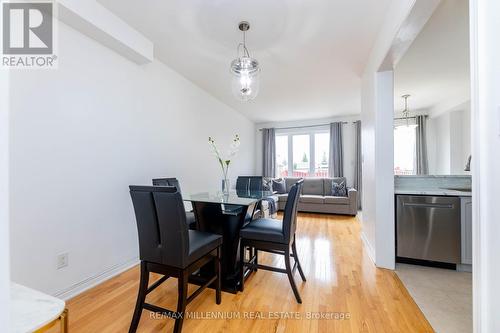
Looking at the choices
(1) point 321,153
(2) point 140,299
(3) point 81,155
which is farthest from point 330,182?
(3) point 81,155

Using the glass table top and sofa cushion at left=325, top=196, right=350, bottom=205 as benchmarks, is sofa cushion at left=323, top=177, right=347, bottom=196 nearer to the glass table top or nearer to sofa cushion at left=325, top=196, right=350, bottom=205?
sofa cushion at left=325, top=196, right=350, bottom=205

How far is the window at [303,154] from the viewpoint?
20.5 feet

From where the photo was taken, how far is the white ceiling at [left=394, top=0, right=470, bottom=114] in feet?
7.05

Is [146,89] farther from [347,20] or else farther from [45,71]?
[347,20]

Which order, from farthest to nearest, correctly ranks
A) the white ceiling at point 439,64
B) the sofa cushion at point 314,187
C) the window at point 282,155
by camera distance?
1. the window at point 282,155
2. the sofa cushion at point 314,187
3. the white ceiling at point 439,64

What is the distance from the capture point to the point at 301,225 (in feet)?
13.6

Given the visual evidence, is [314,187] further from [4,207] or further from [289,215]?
[4,207]

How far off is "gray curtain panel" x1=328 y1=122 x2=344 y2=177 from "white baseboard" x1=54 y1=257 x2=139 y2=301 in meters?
5.11

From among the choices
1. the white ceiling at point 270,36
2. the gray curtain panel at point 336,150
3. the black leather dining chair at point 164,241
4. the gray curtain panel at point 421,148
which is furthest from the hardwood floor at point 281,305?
the gray curtain panel at point 421,148

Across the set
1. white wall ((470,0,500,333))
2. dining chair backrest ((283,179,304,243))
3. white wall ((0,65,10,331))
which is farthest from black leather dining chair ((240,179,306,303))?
white wall ((0,65,10,331))

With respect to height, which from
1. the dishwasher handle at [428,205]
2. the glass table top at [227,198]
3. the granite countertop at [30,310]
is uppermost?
the glass table top at [227,198]

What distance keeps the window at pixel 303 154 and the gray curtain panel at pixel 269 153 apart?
0.23 m

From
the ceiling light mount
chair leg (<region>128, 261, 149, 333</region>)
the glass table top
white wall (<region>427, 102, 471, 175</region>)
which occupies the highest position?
the ceiling light mount

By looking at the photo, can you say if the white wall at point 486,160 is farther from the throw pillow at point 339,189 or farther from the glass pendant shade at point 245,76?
the throw pillow at point 339,189
